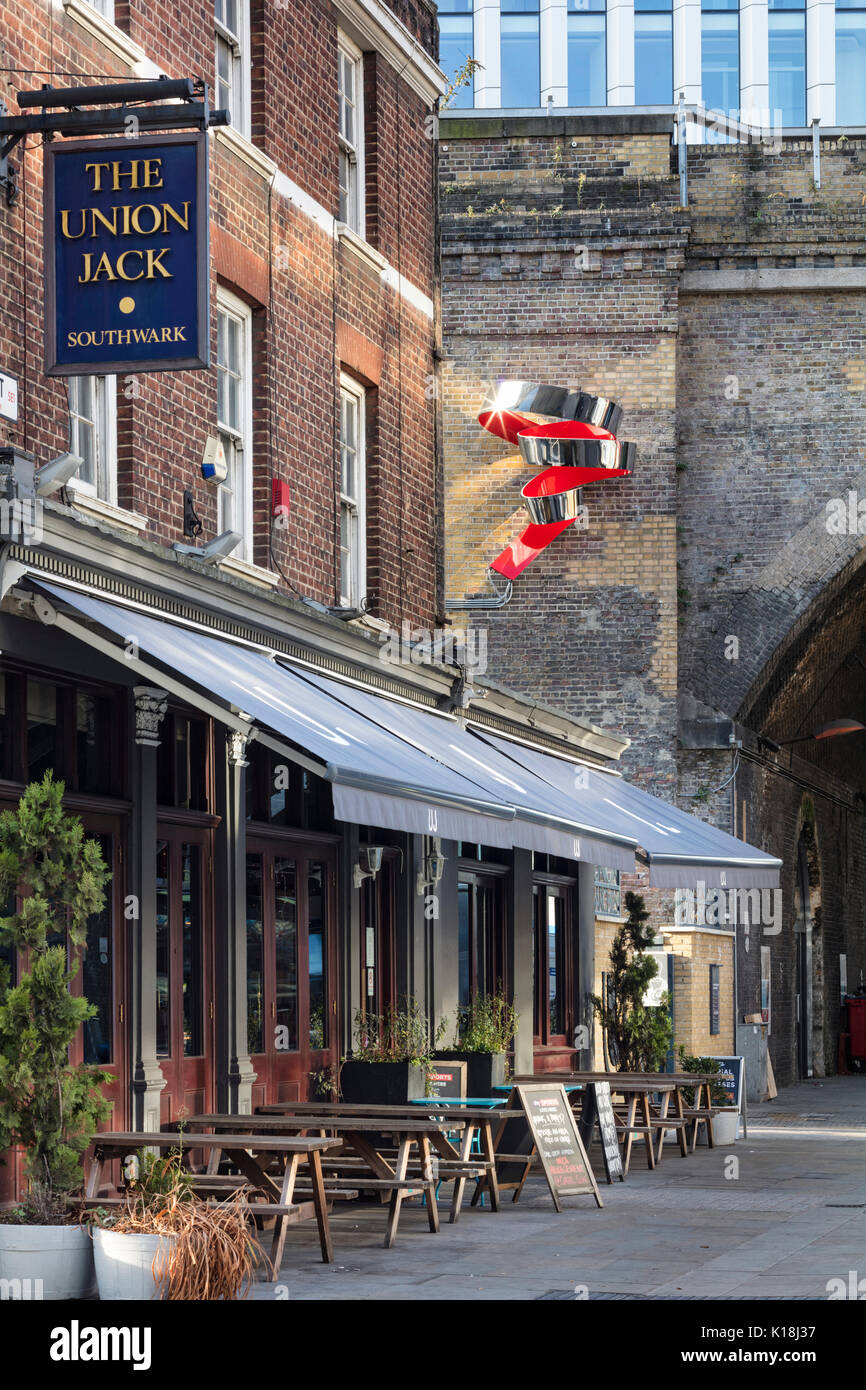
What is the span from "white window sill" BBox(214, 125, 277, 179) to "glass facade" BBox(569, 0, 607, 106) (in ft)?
105

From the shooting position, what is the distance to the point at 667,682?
25828mm

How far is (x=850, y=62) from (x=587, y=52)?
619cm

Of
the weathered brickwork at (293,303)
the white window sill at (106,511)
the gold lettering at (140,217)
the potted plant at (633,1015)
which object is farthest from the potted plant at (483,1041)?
the gold lettering at (140,217)

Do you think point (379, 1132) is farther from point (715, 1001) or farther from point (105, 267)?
point (715, 1001)

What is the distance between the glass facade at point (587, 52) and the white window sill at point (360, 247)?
2949cm

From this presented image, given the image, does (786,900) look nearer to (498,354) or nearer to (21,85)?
(498,354)

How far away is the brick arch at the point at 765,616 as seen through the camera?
26531 mm

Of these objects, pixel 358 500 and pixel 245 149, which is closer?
pixel 245 149

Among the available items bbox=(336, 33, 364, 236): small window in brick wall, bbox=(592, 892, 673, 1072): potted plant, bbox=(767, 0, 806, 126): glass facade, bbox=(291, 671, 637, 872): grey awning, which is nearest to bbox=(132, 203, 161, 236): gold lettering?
bbox=(291, 671, 637, 872): grey awning

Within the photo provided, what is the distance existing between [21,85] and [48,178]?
0.89 meters

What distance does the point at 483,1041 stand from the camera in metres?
16.4

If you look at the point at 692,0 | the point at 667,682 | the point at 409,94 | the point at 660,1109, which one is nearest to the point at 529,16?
the point at 692,0

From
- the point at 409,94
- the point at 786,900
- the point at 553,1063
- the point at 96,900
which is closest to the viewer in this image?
the point at 96,900

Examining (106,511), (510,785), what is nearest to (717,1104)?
(510,785)
